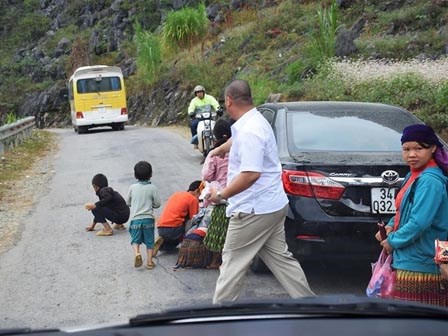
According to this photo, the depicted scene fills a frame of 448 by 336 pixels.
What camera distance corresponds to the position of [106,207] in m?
8.70

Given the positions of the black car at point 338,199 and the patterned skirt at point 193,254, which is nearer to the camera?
the black car at point 338,199

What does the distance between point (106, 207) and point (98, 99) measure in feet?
70.8

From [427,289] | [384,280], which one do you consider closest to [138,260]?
[384,280]

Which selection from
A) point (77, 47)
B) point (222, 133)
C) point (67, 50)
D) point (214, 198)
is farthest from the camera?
point (67, 50)

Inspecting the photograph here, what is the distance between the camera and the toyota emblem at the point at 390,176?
5637 millimetres

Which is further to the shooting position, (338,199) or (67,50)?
(67,50)

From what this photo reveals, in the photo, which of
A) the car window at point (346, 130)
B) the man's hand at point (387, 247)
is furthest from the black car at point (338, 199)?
the man's hand at point (387, 247)

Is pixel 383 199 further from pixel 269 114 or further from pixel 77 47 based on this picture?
pixel 77 47

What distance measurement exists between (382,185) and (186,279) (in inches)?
87.2

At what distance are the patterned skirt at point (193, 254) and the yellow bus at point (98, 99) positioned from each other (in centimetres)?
2239

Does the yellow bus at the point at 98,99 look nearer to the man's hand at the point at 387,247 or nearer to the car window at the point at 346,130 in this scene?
the car window at the point at 346,130

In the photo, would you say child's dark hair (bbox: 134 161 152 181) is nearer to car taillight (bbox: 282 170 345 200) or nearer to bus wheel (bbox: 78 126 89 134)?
car taillight (bbox: 282 170 345 200)

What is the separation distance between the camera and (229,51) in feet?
101

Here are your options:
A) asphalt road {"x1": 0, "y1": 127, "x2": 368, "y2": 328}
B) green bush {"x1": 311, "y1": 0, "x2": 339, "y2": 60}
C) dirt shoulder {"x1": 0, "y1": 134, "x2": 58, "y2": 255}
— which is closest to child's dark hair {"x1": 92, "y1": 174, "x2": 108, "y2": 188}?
asphalt road {"x1": 0, "y1": 127, "x2": 368, "y2": 328}
